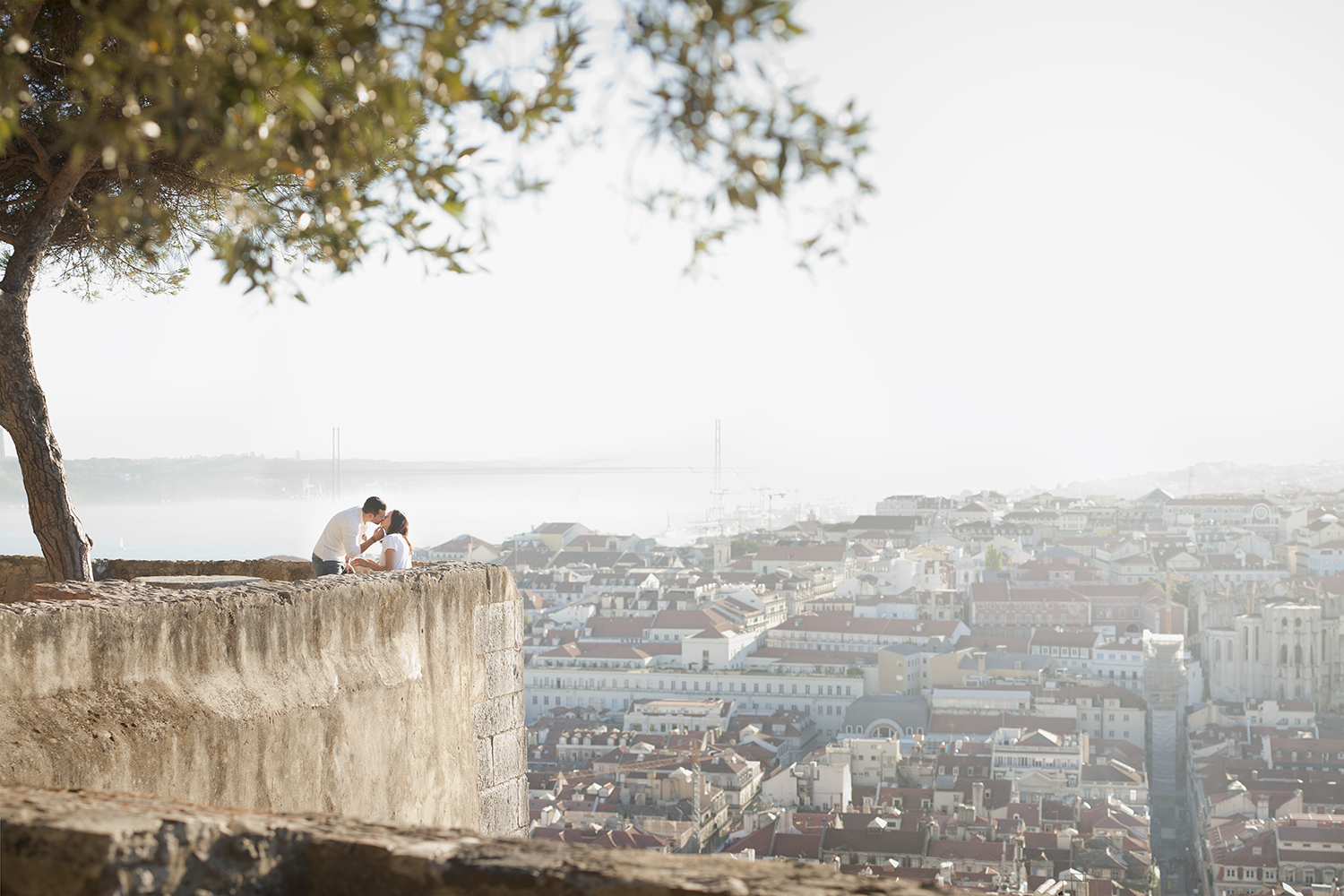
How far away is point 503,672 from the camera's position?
3439 mm

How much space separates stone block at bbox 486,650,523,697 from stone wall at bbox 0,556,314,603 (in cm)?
82

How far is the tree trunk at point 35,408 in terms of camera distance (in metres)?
3.22

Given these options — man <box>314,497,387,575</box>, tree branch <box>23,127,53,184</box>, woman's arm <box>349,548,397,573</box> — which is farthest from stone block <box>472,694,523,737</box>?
tree branch <box>23,127,53,184</box>

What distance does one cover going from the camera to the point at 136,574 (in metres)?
4.13

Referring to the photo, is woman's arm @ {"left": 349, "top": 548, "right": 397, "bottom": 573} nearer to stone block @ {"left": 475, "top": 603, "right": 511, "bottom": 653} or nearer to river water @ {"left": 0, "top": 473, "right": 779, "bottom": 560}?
stone block @ {"left": 475, "top": 603, "right": 511, "bottom": 653}

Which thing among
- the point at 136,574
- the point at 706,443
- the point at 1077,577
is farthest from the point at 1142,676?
the point at 706,443

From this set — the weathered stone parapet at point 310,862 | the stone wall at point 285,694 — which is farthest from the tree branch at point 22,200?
the weathered stone parapet at point 310,862

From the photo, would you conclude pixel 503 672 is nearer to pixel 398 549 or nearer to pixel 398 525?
pixel 398 549

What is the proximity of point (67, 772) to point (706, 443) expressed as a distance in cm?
12979

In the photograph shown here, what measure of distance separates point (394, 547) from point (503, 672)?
0.67 m

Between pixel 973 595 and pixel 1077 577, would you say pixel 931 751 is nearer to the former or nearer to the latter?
pixel 973 595

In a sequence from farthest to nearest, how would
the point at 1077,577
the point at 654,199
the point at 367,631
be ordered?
1. the point at 1077,577
2. the point at 367,631
3. the point at 654,199

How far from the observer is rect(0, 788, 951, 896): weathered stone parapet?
116 cm

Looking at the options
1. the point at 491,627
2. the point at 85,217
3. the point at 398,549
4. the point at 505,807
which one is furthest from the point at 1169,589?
the point at 85,217
